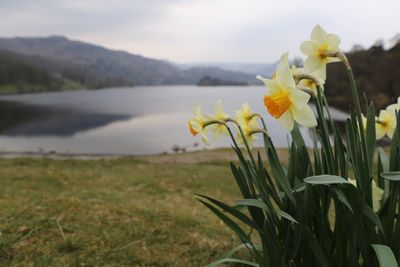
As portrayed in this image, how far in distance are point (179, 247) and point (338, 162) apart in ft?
5.94

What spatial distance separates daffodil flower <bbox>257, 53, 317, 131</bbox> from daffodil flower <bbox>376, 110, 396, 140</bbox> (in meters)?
0.87

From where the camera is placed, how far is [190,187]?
29.2 ft

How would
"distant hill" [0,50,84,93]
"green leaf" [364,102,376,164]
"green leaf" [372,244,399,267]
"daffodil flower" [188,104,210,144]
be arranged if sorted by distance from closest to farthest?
"green leaf" [372,244,399,267] → "green leaf" [364,102,376,164] → "daffodil flower" [188,104,210,144] → "distant hill" [0,50,84,93]

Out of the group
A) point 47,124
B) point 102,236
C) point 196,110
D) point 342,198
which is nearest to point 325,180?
point 342,198

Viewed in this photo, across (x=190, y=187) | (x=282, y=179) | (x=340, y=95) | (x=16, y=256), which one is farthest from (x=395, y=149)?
(x=340, y=95)

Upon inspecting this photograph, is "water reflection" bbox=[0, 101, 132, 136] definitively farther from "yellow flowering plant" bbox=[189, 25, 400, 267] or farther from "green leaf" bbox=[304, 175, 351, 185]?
"green leaf" bbox=[304, 175, 351, 185]

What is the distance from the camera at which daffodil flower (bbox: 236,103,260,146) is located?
1.92 m

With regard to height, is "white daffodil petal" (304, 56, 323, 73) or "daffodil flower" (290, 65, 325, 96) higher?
"white daffodil petal" (304, 56, 323, 73)

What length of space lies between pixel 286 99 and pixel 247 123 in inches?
21.3

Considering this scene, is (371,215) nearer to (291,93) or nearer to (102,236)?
(291,93)

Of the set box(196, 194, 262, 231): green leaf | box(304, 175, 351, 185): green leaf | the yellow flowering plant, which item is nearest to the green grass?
box(196, 194, 262, 231): green leaf

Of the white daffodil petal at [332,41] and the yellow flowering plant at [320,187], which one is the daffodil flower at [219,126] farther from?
the white daffodil petal at [332,41]

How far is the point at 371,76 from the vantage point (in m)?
42.9

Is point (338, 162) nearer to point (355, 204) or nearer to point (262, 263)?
point (355, 204)
